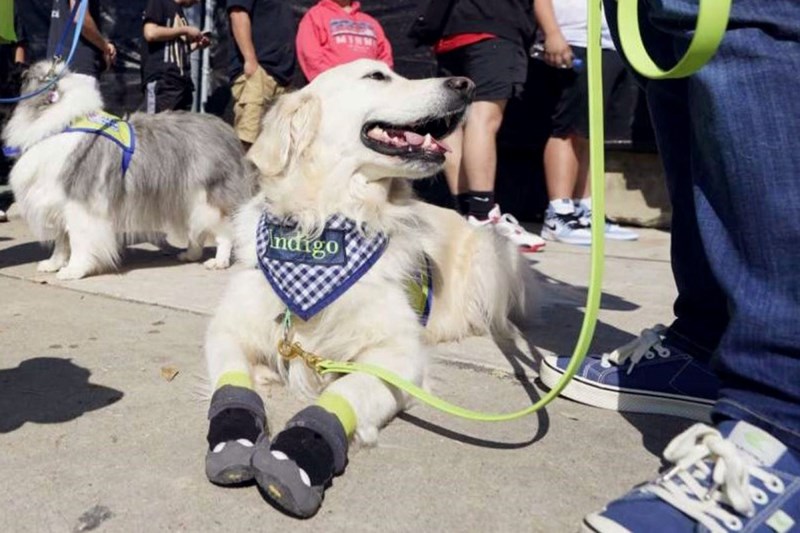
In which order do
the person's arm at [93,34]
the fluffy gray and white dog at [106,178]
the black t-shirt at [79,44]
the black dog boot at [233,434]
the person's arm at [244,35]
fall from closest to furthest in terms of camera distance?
the black dog boot at [233,434] → the fluffy gray and white dog at [106,178] → the person's arm at [93,34] → the black t-shirt at [79,44] → the person's arm at [244,35]

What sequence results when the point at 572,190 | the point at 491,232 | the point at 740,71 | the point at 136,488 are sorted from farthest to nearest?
the point at 572,190, the point at 491,232, the point at 136,488, the point at 740,71

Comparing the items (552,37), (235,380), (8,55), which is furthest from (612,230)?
(8,55)

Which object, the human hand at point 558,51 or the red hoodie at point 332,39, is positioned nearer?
the human hand at point 558,51

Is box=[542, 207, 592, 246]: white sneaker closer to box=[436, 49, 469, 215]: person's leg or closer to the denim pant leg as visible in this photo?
box=[436, 49, 469, 215]: person's leg

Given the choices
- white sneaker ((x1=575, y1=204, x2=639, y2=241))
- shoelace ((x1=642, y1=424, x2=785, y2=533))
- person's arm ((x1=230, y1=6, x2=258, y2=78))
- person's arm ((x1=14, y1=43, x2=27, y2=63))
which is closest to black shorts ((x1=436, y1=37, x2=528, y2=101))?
white sneaker ((x1=575, y1=204, x2=639, y2=241))

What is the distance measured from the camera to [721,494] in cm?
157

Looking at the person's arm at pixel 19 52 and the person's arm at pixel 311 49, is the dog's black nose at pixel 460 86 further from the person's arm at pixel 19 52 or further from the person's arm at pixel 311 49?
the person's arm at pixel 19 52

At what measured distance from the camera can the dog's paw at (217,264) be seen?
16.0ft

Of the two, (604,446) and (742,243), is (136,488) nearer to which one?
(604,446)

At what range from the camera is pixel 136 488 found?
1.84 m

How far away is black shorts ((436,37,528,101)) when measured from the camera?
5125mm

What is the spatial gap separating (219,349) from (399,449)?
28.0 inches

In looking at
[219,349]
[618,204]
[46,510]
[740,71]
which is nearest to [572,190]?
[618,204]

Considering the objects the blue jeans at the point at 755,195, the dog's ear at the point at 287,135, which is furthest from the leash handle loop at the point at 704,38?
the dog's ear at the point at 287,135
